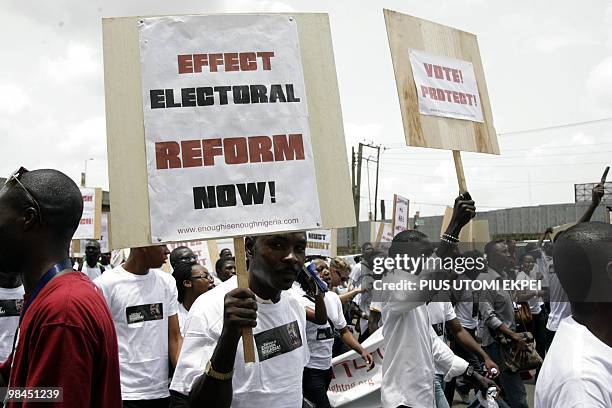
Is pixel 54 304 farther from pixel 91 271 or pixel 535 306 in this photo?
pixel 535 306

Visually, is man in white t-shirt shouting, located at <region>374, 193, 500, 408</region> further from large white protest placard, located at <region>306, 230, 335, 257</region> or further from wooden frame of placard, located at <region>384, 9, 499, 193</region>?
large white protest placard, located at <region>306, 230, 335, 257</region>

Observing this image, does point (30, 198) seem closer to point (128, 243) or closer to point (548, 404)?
point (128, 243)

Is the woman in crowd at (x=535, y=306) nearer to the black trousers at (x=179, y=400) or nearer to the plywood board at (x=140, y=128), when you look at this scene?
the plywood board at (x=140, y=128)

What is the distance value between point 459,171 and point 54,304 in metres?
2.88

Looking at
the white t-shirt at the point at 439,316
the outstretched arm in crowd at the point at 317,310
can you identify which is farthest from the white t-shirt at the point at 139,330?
the white t-shirt at the point at 439,316

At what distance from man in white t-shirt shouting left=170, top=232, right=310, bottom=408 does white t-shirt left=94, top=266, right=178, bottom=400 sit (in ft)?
6.58

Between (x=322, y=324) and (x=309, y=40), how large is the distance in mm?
3857

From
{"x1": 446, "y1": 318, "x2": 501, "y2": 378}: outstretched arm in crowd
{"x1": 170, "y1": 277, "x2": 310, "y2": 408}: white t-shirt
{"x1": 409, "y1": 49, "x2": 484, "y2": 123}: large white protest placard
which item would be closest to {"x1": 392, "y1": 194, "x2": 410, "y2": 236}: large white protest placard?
{"x1": 446, "y1": 318, "x2": 501, "y2": 378}: outstretched arm in crowd

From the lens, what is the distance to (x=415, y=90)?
166 inches

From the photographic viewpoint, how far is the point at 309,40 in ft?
9.80

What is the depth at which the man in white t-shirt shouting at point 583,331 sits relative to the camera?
2025mm

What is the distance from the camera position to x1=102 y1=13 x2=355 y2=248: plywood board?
262cm

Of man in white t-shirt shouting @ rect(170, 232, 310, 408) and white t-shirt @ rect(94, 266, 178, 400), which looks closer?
man in white t-shirt shouting @ rect(170, 232, 310, 408)

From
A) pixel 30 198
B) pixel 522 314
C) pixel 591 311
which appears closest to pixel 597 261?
pixel 591 311
